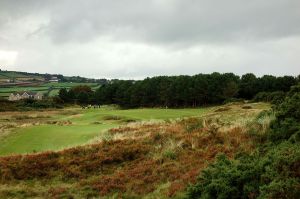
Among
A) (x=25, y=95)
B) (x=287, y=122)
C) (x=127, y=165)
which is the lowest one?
(x=25, y=95)

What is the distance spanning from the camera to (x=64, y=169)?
65.0ft

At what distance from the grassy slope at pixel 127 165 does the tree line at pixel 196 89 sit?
256ft

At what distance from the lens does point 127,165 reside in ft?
66.3

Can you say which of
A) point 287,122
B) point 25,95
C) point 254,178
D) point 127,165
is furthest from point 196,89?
point 25,95

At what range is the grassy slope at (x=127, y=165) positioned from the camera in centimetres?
1633

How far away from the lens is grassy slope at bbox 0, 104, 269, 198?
53.6ft

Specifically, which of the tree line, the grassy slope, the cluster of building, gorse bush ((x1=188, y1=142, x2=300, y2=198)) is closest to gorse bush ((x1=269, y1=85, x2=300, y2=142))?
the grassy slope

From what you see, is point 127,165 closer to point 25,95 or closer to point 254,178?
point 254,178

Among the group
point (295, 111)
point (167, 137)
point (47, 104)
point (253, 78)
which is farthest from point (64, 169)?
point (47, 104)

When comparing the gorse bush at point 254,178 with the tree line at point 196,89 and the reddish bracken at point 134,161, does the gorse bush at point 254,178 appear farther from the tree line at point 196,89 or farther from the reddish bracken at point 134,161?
the tree line at point 196,89

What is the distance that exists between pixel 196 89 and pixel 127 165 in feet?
290

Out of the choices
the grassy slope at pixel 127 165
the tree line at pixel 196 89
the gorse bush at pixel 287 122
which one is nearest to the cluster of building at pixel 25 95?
the tree line at pixel 196 89

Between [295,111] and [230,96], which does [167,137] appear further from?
[230,96]

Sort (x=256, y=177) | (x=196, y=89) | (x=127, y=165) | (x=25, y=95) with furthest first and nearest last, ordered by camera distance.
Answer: (x=25, y=95) < (x=196, y=89) < (x=127, y=165) < (x=256, y=177)
